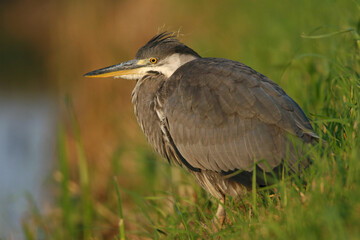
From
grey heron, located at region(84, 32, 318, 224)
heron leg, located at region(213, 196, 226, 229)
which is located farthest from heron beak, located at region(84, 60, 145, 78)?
heron leg, located at region(213, 196, 226, 229)

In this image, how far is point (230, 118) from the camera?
373 cm

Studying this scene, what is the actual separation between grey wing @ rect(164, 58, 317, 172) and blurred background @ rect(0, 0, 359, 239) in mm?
262

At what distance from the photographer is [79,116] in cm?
936

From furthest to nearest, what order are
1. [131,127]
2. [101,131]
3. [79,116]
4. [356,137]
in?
[79,116] < [101,131] < [131,127] < [356,137]

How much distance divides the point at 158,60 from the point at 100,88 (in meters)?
4.94

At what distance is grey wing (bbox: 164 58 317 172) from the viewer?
11.6ft

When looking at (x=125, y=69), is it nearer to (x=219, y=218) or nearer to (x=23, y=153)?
(x=219, y=218)

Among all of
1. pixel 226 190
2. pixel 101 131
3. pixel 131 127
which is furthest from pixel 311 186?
pixel 101 131

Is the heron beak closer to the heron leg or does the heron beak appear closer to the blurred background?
the blurred background

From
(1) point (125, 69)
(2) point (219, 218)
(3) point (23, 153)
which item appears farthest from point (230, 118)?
(3) point (23, 153)

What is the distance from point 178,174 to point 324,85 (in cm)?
184

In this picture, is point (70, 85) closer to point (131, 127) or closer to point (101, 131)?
point (101, 131)

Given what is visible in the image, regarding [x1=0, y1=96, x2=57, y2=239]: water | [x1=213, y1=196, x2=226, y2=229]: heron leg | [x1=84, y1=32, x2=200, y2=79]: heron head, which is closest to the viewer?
[x1=213, y1=196, x2=226, y2=229]: heron leg

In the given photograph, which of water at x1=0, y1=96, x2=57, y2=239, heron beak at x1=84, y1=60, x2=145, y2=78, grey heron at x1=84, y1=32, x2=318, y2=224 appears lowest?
water at x1=0, y1=96, x2=57, y2=239
